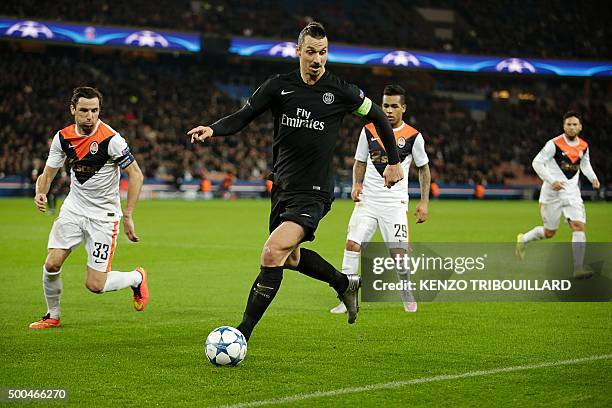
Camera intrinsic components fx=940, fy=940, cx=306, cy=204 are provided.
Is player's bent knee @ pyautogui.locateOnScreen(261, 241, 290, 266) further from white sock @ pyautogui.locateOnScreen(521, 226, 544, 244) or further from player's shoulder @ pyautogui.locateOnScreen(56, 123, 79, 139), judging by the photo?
white sock @ pyautogui.locateOnScreen(521, 226, 544, 244)

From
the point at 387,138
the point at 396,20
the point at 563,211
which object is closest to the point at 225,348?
the point at 387,138

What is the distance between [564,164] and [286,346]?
7169 mm

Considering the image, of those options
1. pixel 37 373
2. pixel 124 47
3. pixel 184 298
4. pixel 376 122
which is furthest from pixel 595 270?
pixel 124 47

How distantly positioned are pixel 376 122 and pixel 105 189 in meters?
2.98

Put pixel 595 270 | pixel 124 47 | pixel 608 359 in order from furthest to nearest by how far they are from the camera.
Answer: pixel 124 47, pixel 595 270, pixel 608 359

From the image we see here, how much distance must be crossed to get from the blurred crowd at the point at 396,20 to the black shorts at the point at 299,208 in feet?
130

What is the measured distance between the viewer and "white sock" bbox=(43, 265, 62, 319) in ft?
30.0

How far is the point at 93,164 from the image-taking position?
358 inches

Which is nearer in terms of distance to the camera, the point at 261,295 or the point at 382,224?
the point at 261,295

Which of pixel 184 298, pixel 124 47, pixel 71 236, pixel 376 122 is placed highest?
pixel 124 47

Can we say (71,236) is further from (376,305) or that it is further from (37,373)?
(376,305)

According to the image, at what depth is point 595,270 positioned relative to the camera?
14.2 metres

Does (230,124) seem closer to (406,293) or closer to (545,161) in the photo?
(406,293)

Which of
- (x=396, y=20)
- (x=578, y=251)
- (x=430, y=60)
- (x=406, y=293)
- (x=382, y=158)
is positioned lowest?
(x=406, y=293)
